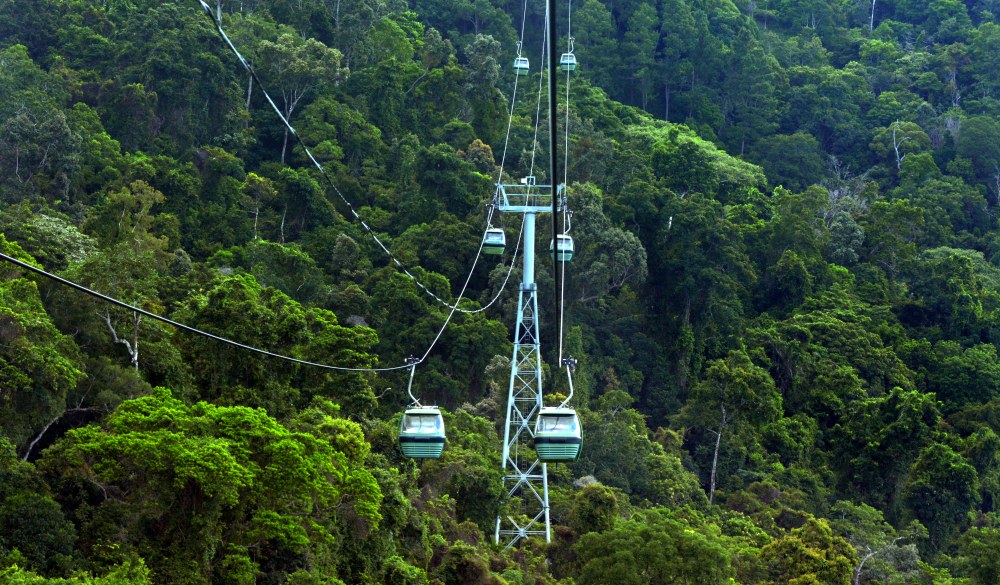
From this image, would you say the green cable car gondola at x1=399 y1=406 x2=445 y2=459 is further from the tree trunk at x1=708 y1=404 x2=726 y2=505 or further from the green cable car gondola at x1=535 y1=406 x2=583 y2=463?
the tree trunk at x1=708 y1=404 x2=726 y2=505

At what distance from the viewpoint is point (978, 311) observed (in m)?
54.0

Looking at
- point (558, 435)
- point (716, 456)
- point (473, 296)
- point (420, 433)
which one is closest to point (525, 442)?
point (716, 456)

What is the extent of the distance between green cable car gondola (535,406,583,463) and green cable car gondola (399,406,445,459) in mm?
1537

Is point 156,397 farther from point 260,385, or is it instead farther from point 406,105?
point 406,105

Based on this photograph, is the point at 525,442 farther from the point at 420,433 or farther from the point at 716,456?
the point at 420,433

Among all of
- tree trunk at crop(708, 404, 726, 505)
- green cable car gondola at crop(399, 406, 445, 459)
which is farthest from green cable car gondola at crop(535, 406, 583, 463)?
tree trunk at crop(708, 404, 726, 505)

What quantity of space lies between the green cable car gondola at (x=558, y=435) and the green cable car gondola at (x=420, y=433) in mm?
1537

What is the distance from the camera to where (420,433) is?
2417 cm

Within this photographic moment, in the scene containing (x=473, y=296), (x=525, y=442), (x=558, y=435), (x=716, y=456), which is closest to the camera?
(x=558, y=435)

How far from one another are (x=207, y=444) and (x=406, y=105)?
3569 centimetres

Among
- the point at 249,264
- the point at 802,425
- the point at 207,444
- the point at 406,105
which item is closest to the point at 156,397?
the point at 207,444

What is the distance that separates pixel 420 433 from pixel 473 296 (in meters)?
23.6

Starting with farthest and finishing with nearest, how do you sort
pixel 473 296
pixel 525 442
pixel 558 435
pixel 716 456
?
pixel 473 296 < pixel 716 456 < pixel 525 442 < pixel 558 435

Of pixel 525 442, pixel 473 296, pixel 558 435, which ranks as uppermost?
pixel 558 435
